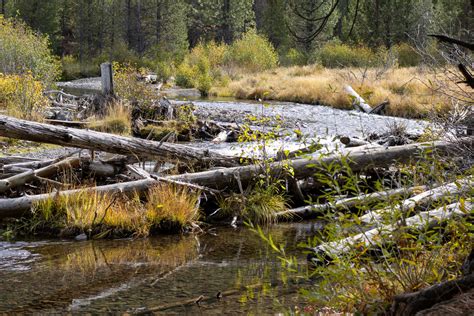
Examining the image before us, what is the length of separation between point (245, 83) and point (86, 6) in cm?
3462

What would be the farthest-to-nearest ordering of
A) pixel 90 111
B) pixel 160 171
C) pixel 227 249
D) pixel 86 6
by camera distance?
pixel 86 6 → pixel 90 111 → pixel 160 171 → pixel 227 249

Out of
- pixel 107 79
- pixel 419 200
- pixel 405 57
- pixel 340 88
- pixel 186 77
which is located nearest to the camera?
pixel 419 200

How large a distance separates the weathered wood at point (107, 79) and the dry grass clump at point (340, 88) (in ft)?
25.5

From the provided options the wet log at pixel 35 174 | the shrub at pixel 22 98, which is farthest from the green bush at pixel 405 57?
the wet log at pixel 35 174

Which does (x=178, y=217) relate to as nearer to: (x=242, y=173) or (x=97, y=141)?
(x=242, y=173)

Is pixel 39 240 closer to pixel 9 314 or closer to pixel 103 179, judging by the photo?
pixel 103 179

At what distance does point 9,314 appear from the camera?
5332mm

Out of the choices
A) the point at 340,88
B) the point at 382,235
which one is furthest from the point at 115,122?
the point at 340,88

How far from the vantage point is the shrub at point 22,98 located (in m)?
15.2

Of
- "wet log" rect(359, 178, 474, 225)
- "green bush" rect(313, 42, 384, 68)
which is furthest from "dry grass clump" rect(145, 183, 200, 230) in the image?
"green bush" rect(313, 42, 384, 68)

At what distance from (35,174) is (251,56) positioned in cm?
3509

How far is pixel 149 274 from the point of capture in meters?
6.57

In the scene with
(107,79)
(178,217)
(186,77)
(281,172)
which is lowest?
(186,77)

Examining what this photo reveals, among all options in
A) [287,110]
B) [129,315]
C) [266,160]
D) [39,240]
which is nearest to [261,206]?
[266,160]
